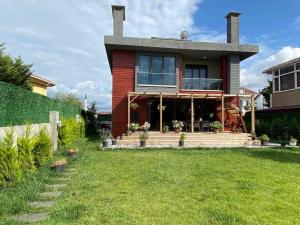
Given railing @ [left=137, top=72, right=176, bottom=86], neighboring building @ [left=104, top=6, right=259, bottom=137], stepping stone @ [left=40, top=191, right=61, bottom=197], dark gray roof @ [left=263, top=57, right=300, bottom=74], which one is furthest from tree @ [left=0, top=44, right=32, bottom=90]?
dark gray roof @ [left=263, top=57, right=300, bottom=74]

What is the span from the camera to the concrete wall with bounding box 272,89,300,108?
85.3 ft

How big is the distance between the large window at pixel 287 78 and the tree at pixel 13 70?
61.9 feet

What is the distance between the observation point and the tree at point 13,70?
23.5 m

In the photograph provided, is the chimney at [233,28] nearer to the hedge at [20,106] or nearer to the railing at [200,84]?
the railing at [200,84]

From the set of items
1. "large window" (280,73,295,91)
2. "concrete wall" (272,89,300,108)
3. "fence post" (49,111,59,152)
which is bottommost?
"fence post" (49,111,59,152)

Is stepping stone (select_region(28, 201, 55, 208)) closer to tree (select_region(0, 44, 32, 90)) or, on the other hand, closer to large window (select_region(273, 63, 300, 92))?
tree (select_region(0, 44, 32, 90))

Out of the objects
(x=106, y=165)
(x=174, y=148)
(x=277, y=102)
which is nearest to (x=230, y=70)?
(x=277, y=102)

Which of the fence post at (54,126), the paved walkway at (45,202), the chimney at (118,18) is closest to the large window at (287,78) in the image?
the chimney at (118,18)

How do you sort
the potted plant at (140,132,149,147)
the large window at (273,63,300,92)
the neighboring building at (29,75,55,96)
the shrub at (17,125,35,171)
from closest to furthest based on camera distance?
the shrub at (17,125,35,171)
the potted plant at (140,132,149,147)
the large window at (273,63,300,92)
the neighboring building at (29,75,55,96)

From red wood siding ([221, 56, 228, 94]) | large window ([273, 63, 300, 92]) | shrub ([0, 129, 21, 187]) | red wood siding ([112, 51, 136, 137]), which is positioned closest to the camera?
shrub ([0, 129, 21, 187])

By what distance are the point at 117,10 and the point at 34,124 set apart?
13.1m

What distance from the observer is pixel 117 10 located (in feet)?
77.4

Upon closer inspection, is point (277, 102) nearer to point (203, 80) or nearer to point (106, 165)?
point (203, 80)

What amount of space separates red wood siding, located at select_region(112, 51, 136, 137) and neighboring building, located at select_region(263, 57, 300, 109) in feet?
39.3
